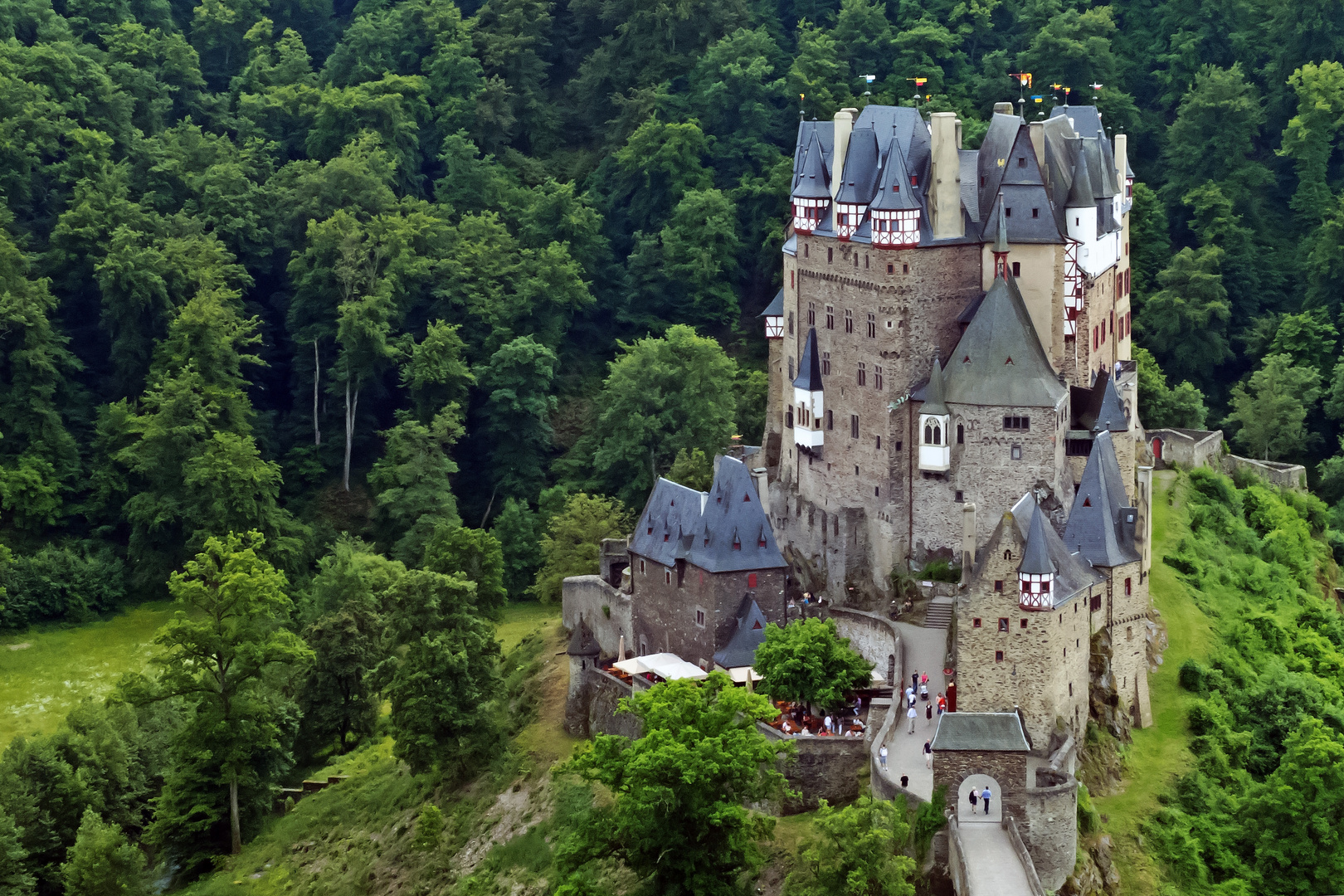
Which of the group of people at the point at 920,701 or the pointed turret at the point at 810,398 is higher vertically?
the pointed turret at the point at 810,398

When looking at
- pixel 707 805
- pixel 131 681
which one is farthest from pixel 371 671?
pixel 707 805

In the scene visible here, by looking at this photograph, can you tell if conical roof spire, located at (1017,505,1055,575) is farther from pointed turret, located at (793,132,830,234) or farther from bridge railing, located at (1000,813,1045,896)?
pointed turret, located at (793,132,830,234)

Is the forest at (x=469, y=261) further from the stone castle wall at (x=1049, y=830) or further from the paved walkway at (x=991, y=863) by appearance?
the paved walkway at (x=991, y=863)

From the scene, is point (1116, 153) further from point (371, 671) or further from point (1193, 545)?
point (371, 671)

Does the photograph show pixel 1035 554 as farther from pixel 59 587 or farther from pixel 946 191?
pixel 59 587

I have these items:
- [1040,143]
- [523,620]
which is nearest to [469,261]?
[523,620]

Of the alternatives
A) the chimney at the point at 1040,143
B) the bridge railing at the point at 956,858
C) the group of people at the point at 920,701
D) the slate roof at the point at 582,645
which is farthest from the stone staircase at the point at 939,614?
the chimney at the point at 1040,143

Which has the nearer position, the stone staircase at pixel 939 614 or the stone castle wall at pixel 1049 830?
the stone castle wall at pixel 1049 830

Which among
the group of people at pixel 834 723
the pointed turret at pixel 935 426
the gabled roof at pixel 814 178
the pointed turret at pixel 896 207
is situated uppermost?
the gabled roof at pixel 814 178
